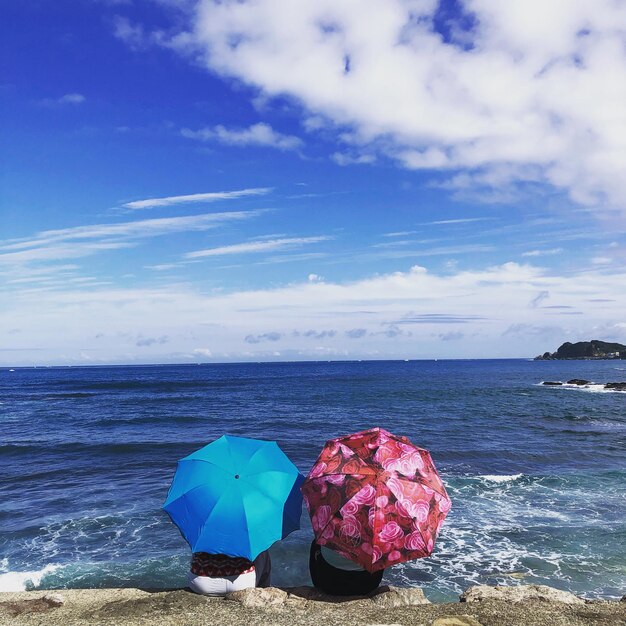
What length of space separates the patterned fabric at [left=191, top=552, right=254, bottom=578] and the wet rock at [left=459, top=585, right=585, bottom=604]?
9.85ft

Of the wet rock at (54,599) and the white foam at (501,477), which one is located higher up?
the wet rock at (54,599)

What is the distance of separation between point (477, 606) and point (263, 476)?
10.2 feet

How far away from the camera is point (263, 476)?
6688 millimetres

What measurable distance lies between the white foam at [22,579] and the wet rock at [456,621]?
27.2ft

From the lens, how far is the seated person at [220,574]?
6.78 metres

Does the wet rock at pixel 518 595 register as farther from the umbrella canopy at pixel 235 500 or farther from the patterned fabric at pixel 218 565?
the patterned fabric at pixel 218 565

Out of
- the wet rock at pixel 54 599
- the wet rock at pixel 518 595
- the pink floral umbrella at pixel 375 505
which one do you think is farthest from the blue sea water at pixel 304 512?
the pink floral umbrella at pixel 375 505

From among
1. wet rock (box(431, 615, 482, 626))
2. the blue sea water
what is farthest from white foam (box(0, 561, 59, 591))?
wet rock (box(431, 615, 482, 626))

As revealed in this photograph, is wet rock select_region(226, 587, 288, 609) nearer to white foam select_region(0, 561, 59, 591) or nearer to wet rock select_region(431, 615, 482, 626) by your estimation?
wet rock select_region(431, 615, 482, 626)

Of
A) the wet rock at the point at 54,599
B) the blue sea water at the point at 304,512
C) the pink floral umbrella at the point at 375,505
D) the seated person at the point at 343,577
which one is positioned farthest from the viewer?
the blue sea water at the point at 304,512

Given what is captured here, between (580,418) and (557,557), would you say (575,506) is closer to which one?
(557,557)

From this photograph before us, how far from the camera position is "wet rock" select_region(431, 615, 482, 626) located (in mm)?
5540

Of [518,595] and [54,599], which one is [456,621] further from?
[54,599]

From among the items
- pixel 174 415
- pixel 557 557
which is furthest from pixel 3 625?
pixel 174 415
